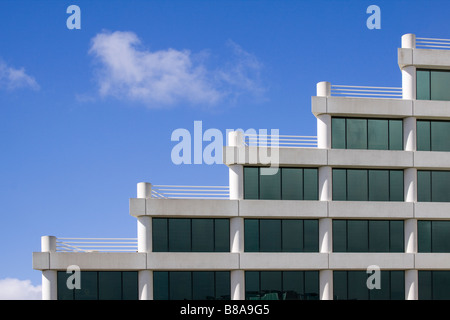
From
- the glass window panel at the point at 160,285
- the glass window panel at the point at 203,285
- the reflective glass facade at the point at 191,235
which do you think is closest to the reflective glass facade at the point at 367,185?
the reflective glass facade at the point at 191,235

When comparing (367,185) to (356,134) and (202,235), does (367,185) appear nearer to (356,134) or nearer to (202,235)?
(356,134)

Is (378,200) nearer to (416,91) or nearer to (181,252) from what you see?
(416,91)

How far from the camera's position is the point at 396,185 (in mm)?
46312

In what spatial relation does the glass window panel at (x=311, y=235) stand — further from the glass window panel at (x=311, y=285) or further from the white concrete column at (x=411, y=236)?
the white concrete column at (x=411, y=236)

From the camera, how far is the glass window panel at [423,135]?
4678cm

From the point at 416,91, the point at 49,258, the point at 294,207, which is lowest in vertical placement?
the point at 49,258

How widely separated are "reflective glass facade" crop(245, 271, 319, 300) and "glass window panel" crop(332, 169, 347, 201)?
5402 millimetres

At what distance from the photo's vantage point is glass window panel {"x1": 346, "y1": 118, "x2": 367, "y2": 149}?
46.1 m

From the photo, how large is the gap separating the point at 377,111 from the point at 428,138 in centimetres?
430

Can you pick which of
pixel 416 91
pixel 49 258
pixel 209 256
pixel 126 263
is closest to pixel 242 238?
pixel 209 256

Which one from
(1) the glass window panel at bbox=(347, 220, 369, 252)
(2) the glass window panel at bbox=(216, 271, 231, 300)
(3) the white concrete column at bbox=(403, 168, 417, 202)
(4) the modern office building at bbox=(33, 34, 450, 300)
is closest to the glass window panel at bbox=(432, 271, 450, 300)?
(4) the modern office building at bbox=(33, 34, 450, 300)

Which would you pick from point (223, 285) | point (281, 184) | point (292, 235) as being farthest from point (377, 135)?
point (223, 285)

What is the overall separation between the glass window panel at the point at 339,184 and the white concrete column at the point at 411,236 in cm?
482

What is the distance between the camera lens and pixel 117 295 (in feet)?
142
